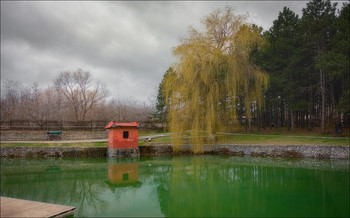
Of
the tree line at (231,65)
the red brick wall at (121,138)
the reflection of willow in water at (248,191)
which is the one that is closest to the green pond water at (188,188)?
the reflection of willow in water at (248,191)

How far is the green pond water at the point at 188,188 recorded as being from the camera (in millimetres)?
7359

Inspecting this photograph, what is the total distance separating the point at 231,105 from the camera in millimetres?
19406

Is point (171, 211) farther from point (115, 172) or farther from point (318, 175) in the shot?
point (318, 175)

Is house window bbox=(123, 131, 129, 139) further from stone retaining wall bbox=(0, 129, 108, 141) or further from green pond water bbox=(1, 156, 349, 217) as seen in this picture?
stone retaining wall bbox=(0, 129, 108, 141)

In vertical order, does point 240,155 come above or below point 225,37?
below

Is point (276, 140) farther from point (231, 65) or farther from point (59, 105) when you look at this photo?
point (59, 105)

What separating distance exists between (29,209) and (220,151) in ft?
55.2

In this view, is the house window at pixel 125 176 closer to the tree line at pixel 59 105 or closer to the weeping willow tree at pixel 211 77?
the weeping willow tree at pixel 211 77

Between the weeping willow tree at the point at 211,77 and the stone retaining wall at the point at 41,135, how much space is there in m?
11.2

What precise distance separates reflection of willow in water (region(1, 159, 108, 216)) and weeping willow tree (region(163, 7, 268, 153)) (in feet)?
24.9

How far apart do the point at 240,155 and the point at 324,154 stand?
6.27 m

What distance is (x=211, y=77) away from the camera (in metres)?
19.4

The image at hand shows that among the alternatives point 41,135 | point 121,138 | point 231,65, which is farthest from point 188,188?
point 41,135

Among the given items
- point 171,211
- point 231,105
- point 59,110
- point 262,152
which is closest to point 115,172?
point 171,211
